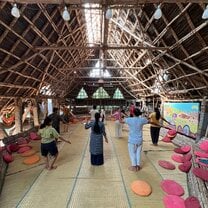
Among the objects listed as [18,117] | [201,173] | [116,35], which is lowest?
[201,173]

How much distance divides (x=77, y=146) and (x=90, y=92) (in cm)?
1421

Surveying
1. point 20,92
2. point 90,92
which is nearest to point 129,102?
point 90,92

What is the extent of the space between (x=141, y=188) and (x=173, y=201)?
24.1 inches

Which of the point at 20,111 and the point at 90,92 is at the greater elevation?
the point at 90,92

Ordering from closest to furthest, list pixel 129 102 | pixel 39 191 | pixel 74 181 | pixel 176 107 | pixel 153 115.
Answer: pixel 39 191, pixel 74 181, pixel 153 115, pixel 176 107, pixel 129 102

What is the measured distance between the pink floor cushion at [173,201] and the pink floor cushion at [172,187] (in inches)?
6.5

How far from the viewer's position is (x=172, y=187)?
3869mm

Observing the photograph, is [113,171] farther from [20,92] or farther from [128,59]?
[128,59]

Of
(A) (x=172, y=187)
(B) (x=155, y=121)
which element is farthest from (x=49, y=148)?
(B) (x=155, y=121)

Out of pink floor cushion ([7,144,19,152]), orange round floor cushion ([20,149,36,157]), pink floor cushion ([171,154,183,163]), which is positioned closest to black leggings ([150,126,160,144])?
pink floor cushion ([171,154,183,163])

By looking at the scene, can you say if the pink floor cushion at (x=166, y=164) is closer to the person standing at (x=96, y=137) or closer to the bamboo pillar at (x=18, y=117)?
the person standing at (x=96, y=137)

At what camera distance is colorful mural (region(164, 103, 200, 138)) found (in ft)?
27.0

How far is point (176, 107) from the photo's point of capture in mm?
10047

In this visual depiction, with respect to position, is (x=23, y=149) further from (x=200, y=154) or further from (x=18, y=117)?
(x=200, y=154)
